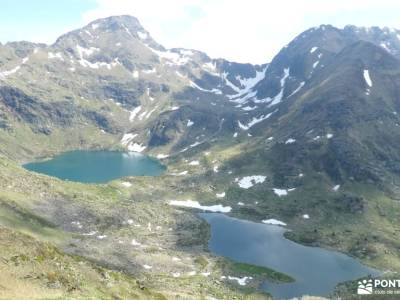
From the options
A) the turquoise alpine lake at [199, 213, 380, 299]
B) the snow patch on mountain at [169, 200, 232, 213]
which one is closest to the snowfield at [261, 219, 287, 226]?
the turquoise alpine lake at [199, 213, 380, 299]

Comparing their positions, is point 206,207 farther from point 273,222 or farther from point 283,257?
point 283,257

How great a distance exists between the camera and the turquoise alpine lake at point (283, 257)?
118 meters

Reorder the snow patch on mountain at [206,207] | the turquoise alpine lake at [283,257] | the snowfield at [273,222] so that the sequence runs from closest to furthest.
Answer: the turquoise alpine lake at [283,257] → the snowfield at [273,222] → the snow patch on mountain at [206,207]

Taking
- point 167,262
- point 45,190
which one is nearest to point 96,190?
point 45,190

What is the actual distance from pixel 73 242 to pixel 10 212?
2100 centimetres

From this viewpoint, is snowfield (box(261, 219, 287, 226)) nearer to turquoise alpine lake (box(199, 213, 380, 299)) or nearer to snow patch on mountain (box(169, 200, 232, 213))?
turquoise alpine lake (box(199, 213, 380, 299))

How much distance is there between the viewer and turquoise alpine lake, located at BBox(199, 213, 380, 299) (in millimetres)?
118438

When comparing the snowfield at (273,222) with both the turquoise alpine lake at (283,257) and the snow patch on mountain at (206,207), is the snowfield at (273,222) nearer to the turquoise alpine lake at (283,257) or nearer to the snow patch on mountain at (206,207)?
the turquoise alpine lake at (283,257)

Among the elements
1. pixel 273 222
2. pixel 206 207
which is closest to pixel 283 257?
pixel 273 222

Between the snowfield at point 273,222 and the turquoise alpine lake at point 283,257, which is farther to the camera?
the snowfield at point 273,222

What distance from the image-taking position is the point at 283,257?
14138cm

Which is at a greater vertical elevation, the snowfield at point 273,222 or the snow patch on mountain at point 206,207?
the snow patch on mountain at point 206,207

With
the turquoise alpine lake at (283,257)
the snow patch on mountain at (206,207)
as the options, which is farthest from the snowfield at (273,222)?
the snow patch on mountain at (206,207)

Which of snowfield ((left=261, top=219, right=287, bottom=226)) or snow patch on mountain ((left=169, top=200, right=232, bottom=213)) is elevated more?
snow patch on mountain ((left=169, top=200, right=232, bottom=213))
